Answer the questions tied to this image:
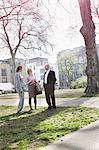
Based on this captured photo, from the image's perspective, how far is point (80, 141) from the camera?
5582 mm

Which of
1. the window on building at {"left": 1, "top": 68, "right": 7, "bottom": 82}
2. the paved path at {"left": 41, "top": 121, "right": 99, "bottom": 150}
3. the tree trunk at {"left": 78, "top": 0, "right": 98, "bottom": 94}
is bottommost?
the paved path at {"left": 41, "top": 121, "right": 99, "bottom": 150}

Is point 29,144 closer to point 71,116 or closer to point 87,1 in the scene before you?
point 71,116

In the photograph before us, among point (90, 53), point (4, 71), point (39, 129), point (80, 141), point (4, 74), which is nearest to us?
point (80, 141)

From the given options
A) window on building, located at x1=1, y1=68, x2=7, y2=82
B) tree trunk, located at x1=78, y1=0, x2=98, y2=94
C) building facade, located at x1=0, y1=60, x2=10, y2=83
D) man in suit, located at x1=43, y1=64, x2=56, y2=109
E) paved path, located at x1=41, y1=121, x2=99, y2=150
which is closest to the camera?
paved path, located at x1=41, y1=121, x2=99, y2=150

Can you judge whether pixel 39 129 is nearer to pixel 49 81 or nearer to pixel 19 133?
pixel 19 133

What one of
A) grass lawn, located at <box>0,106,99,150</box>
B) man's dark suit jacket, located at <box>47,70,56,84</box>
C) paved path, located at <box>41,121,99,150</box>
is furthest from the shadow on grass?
man's dark suit jacket, located at <box>47,70,56,84</box>

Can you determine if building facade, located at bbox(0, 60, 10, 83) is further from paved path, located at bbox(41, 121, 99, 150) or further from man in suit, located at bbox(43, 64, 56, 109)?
paved path, located at bbox(41, 121, 99, 150)

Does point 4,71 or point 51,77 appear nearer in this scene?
point 51,77

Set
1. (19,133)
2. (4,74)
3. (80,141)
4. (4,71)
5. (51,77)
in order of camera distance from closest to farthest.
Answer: (80,141) < (19,133) < (51,77) < (4,74) < (4,71)

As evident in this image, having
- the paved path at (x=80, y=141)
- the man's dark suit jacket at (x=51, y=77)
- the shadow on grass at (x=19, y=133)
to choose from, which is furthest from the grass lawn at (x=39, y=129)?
the man's dark suit jacket at (x=51, y=77)

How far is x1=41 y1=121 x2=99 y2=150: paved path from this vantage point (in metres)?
5.16

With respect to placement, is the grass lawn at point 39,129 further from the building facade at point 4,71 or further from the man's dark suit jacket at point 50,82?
the building facade at point 4,71

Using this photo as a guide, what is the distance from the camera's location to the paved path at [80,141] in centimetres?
516

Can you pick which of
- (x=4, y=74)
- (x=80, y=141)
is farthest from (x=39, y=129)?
(x=4, y=74)
